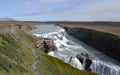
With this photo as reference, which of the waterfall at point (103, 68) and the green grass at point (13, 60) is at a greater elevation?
the green grass at point (13, 60)

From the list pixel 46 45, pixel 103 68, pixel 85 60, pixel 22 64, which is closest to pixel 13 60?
pixel 22 64

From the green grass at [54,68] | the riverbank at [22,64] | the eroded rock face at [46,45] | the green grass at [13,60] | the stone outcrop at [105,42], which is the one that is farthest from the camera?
the stone outcrop at [105,42]

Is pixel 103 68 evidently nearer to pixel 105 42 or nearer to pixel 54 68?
pixel 54 68

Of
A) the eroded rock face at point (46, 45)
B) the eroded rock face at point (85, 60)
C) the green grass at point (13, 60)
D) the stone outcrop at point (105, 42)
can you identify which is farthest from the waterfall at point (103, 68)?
the green grass at point (13, 60)

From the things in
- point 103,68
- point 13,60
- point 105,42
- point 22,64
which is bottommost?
point 105,42

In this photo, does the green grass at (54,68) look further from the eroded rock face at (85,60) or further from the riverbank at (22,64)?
the eroded rock face at (85,60)

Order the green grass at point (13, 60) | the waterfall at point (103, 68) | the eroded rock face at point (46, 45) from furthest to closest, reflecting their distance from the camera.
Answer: the eroded rock face at point (46, 45)
the waterfall at point (103, 68)
the green grass at point (13, 60)

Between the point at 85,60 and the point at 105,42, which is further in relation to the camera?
the point at 105,42

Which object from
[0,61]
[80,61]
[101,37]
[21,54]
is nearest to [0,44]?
[21,54]

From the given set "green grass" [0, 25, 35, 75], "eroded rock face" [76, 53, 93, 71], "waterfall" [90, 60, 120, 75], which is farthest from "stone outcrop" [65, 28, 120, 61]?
"green grass" [0, 25, 35, 75]

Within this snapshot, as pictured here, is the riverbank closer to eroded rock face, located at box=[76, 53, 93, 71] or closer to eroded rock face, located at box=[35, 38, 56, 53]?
eroded rock face, located at box=[76, 53, 93, 71]

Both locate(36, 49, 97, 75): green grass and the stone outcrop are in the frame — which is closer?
locate(36, 49, 97, 75): green grass

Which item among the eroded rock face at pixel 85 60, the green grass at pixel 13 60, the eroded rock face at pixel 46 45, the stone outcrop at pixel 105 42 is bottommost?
the stone outcrop at pixel 105 42
